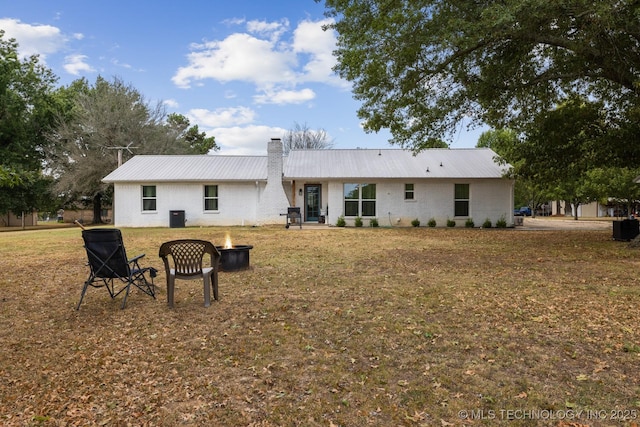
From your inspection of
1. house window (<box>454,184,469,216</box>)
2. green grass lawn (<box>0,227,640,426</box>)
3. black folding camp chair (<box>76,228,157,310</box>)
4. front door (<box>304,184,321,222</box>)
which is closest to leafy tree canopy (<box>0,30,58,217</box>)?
front door (<box>304,184,321,222</box>)

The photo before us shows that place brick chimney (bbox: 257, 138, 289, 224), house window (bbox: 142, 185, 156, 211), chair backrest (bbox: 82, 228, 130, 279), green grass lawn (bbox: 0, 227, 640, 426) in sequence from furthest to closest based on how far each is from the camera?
house window (bbox: 142, 185, 156, 211) → brick chimney (bbox: 257, 138, 289, 224) → chair backrest (bbox: 82, 228, 130, 279) → green grass lawn (bbox: 0, 227, 640, 426)

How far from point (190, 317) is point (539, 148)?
1421 cm

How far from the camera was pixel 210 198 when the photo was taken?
21625 mm

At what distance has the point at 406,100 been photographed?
11.7m

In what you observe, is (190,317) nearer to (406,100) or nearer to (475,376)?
(475,376)

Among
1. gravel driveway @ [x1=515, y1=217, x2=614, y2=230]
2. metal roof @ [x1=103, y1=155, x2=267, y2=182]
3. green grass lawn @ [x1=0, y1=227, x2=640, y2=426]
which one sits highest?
metal roof @ [x1=103, y1=155, x2=267, y2=182]

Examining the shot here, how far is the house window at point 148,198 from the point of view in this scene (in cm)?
2158

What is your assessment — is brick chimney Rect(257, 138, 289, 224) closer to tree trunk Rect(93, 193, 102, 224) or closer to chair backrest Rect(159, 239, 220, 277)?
chair backrest Rect(159, 239, 220, 277)

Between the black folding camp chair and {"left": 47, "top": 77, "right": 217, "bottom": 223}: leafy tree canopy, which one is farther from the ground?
{"left": 47, "top": 77, "right": 217, "bottom": 223}: leafy tree canopy

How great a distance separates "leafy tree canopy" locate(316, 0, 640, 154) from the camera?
812cm

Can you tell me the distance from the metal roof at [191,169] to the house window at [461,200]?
34.6ft

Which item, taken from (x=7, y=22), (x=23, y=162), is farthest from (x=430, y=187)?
(x=7, y=22)

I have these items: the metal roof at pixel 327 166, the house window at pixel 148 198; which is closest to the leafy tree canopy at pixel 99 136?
the metal roof at pixel 327 166

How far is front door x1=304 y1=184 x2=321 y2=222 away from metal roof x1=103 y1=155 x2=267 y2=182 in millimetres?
2745
